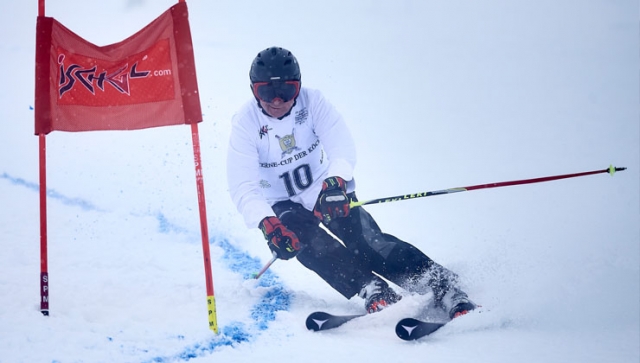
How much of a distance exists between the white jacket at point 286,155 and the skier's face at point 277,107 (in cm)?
5

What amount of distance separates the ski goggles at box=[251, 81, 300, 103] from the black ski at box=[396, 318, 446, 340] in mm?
1826

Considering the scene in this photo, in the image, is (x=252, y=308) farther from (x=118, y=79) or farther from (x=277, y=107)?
(x=118, y=79)

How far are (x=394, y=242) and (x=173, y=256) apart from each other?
7.72 ft

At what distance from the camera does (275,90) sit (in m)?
4.18

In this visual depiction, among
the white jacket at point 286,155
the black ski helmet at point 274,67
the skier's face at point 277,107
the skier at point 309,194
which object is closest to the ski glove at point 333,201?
the skier at point 309,194

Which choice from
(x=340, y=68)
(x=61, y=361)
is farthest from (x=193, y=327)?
(x=340, y=68)

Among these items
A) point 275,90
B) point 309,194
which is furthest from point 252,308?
point 275,90

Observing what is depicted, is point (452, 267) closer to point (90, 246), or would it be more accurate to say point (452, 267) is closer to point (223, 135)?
point (90, 246)

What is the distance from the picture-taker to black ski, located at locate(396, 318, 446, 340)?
11.5ft

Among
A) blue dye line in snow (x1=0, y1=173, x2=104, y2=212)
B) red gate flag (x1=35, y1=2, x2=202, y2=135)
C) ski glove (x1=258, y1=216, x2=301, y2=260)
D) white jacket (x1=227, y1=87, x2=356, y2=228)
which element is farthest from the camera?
blue dye line in snow (x1=0, y1=173, x2=104, y2=212)

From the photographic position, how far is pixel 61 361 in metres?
3.14

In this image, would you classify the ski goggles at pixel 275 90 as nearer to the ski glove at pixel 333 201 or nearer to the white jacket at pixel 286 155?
the white jacket at pixel 286 155

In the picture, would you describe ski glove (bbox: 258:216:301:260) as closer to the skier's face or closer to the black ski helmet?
the skier's face

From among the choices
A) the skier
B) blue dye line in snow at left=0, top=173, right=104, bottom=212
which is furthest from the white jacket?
blue dye line in snow at left=0, top=173, right=104, bottom=212
